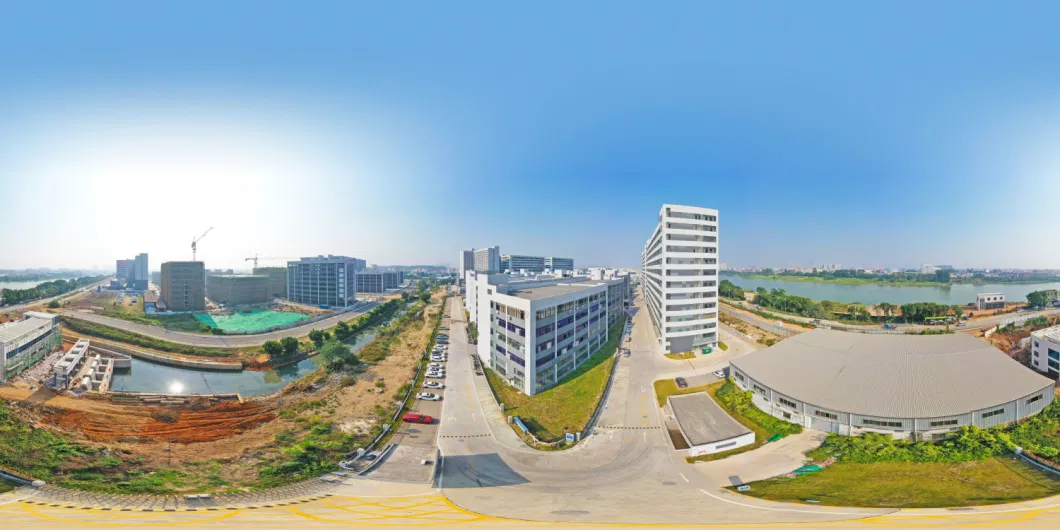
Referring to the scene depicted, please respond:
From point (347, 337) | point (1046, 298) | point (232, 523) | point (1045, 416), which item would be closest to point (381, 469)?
point (232, 523)

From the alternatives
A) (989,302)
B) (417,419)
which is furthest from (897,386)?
(989,302)

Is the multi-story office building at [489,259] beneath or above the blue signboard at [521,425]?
above

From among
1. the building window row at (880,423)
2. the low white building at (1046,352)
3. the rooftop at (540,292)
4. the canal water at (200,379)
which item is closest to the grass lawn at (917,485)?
the building window row at (880,423)

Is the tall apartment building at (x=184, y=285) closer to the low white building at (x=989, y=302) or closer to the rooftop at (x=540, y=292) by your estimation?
the rooftop at (x=540, y=292)

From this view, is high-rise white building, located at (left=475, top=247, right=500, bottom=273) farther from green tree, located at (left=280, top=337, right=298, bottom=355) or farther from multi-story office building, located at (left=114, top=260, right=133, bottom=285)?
multi-story office building, located at (left=114, top=260, right=133, bottom=285)

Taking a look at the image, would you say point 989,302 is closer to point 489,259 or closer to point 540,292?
point 540,292

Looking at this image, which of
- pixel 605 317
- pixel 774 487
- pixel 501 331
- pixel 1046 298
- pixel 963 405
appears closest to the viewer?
pixel 774 487

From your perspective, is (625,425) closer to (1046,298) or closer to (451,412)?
(451,412)
